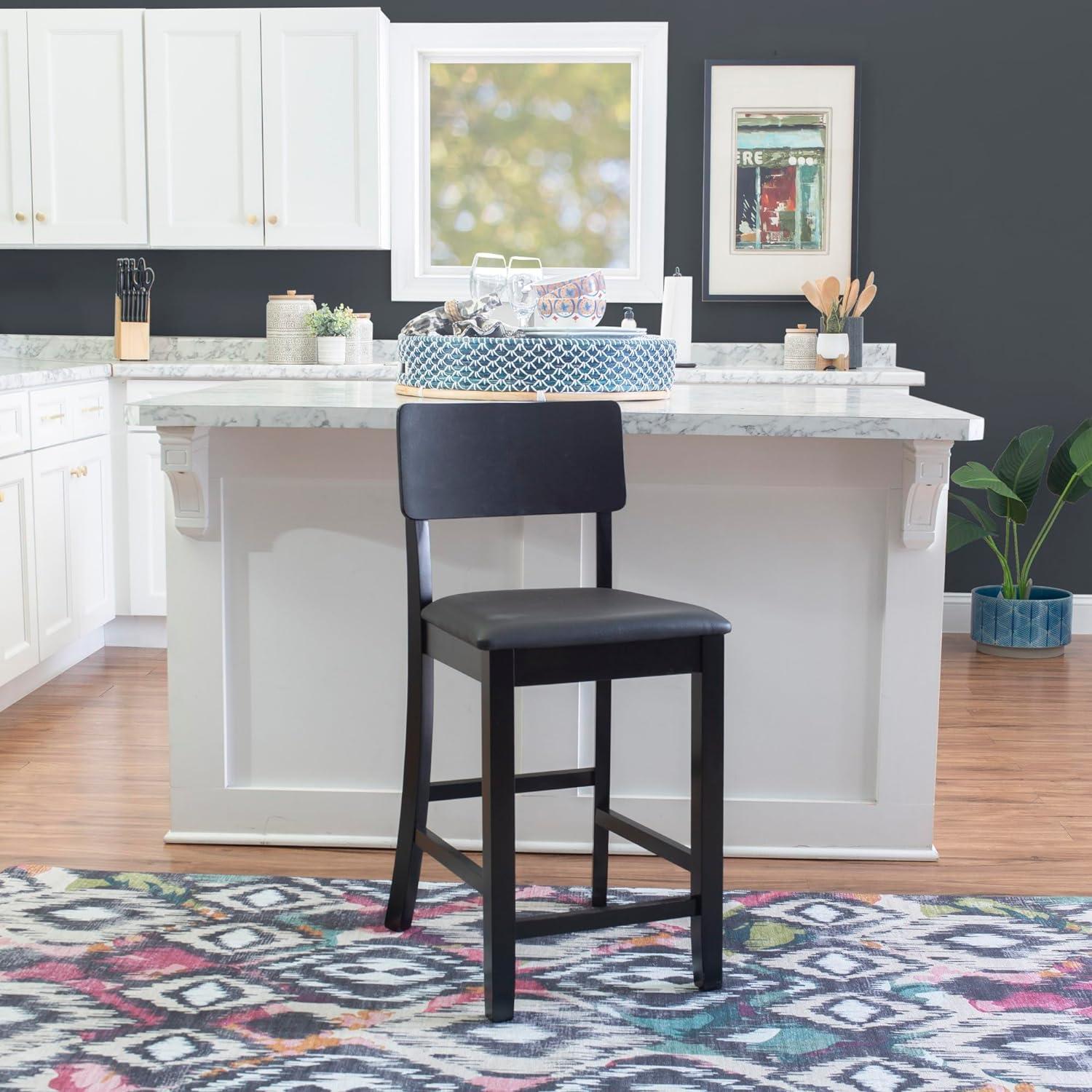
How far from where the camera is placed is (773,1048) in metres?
1.85

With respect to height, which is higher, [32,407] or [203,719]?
[32,407]

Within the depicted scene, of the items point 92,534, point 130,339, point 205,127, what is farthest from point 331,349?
point 92,534

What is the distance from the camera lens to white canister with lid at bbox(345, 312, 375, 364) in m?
4.56

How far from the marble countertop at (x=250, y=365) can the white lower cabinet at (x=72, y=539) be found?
0.25m

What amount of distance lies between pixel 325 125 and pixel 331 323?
64cm

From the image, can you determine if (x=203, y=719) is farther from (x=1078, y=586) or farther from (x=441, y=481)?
(x=1078, y=586)

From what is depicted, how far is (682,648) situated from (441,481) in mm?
464

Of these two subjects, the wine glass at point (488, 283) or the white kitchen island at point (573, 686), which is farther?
the wine glass at point (488, 283)

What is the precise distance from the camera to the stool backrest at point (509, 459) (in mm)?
2049

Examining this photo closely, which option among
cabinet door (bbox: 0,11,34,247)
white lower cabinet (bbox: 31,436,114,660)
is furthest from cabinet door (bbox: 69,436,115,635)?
cabinet door (bbox: 0,11,34,247)

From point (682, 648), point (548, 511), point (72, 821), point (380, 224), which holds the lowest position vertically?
point (72, 821)

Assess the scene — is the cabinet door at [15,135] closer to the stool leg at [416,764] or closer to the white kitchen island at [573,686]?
the white kitchen island at [573,686]

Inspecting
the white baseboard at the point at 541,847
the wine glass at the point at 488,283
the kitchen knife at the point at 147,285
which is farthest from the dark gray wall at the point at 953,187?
the white baseboard at the point at 541,847

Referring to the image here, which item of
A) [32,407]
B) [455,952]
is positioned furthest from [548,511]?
[32,407]
